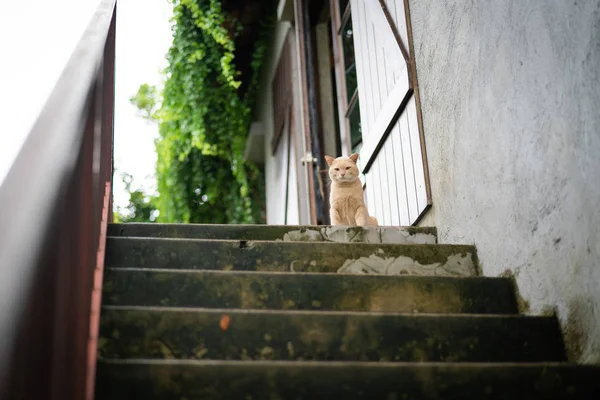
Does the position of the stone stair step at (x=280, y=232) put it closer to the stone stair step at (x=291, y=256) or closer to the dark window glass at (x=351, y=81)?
the stone stair step at (x=291, y=256)

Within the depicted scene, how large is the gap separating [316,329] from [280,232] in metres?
1.06

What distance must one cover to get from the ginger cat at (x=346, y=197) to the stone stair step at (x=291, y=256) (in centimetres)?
91

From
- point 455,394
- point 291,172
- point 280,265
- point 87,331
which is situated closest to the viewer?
point 87,331

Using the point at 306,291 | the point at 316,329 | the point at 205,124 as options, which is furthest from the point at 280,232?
the point at 205,124

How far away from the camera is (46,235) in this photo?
100cm

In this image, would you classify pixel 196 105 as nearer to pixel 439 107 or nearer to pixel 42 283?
pixel 439 107

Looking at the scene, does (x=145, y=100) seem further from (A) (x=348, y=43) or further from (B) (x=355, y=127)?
(B) (x=355, y=127)

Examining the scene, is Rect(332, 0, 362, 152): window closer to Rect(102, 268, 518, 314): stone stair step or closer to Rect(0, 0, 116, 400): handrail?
Rect(102, 268, 518, 314): stone stair step

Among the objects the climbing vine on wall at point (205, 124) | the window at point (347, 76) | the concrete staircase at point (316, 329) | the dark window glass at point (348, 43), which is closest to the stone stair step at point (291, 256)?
the concrete staircase at point (316, 329)

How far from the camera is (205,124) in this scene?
7238 millimetres

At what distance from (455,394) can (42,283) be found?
1027 mm

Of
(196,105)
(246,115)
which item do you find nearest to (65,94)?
(196,105)

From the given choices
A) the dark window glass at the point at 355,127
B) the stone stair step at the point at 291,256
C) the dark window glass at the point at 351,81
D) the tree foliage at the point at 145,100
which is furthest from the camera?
the tree foliage at the point at 145,100

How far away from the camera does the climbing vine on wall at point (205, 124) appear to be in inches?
263
